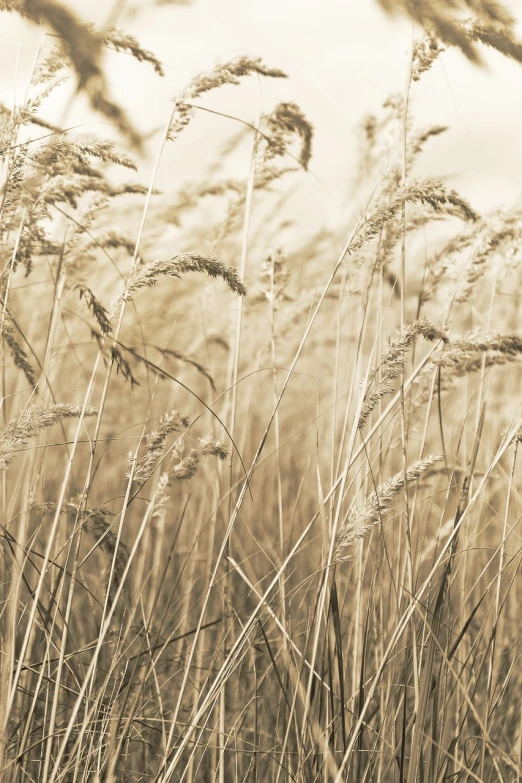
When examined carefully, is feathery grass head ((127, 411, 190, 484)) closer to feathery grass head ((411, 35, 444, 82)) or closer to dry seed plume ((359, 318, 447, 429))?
dry seed plume ((359, 318, 447, 429))

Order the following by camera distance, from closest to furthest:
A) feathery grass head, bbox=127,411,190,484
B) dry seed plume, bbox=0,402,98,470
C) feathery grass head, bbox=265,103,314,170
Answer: dry seed plume, bbox=0,402,98,470, feathery grass head, bbox=127,411,190,484, feathery grass head, bbox=265,103,314,170

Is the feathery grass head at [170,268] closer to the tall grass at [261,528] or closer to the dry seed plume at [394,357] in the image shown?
the tall grass at [261,528]

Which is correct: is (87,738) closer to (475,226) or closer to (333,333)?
(475,226)

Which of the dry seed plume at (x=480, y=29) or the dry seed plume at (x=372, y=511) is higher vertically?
the dry seed plume at (x=480, y=29)

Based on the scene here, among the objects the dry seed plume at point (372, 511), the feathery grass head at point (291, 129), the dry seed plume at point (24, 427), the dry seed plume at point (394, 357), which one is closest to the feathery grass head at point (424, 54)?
the feathery grass head at point (291, 129)

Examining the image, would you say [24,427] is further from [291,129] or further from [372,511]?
[291,129]

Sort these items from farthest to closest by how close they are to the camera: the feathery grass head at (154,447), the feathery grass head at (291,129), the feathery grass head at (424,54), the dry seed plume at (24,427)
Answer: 1. the feathery grass head at (291,129)
2. the feathery grass head at (424,54)
3. the feathery grass head at (154,447)
4. the dry seed plume at (24,427)

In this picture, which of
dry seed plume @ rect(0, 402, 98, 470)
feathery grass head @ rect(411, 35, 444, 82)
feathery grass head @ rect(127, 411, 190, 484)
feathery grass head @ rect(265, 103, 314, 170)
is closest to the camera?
dry seed plume @ rect(0, 402, 98, 470)

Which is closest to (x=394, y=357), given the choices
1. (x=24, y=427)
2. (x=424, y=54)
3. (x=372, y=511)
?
(x=372, y=511)

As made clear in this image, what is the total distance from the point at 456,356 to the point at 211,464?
3.10 ft

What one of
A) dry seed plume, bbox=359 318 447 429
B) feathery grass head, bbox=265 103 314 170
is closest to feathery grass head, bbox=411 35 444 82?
feathery grass head, bbox=265 103 314 170

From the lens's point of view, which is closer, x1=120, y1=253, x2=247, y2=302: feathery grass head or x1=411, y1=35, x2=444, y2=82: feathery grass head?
x1=120, y1=253, x2=247, y2=302: feathery grass head

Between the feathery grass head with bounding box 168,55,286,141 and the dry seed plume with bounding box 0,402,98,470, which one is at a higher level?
the feathery grass head with bounding box 168,55,286,141

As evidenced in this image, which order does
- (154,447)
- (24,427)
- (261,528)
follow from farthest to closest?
1. (261,528)
2. (154,447)
3. (24,427)
